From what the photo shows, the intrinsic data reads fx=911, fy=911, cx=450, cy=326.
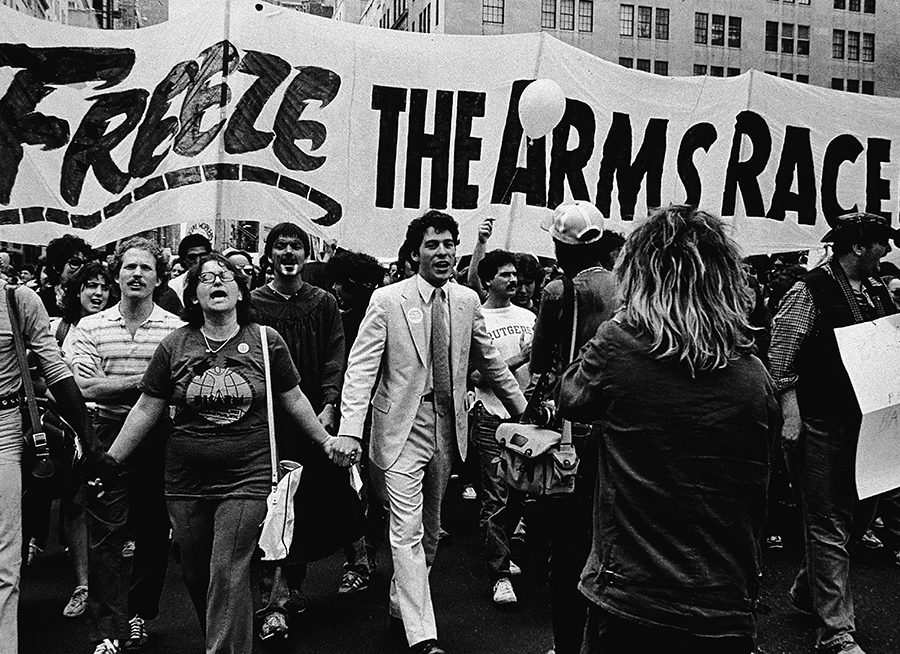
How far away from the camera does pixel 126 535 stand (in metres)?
4.70

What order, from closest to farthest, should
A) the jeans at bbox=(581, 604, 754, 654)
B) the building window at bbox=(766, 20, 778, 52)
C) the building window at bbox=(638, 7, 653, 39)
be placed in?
the jeans at bbox=(581, 604, 754, 654) < the building window at bbox=(638, 7, 653, 39) < the building window at bbox=(766, 20, 778, 52)

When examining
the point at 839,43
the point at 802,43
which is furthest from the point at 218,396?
the point at 839,43

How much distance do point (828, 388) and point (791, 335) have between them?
31 cm

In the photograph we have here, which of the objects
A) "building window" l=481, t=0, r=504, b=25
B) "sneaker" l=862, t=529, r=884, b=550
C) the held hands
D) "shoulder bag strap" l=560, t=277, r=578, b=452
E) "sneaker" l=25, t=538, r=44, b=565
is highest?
"building window" l=481, t=0, r=504, b=25

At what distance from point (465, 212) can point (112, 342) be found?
2893mm

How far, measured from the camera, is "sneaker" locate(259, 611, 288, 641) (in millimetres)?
4598

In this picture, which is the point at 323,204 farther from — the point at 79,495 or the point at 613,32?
the point at 613,32

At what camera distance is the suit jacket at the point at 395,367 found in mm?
4543

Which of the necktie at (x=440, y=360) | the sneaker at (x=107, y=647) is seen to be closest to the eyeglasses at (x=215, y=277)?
the necktie at (x=440, y=360)

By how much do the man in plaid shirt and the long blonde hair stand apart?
2.13m

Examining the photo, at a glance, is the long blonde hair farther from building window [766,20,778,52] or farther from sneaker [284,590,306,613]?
building window [766,20,778,52]

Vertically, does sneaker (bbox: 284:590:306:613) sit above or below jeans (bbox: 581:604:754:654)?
below

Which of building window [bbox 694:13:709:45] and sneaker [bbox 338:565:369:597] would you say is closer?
sneaker [bbox 338:565:369:597]

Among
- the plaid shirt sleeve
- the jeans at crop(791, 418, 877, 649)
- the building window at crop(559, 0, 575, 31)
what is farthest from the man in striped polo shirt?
the building window at crop(559, 0, 575, 31)
